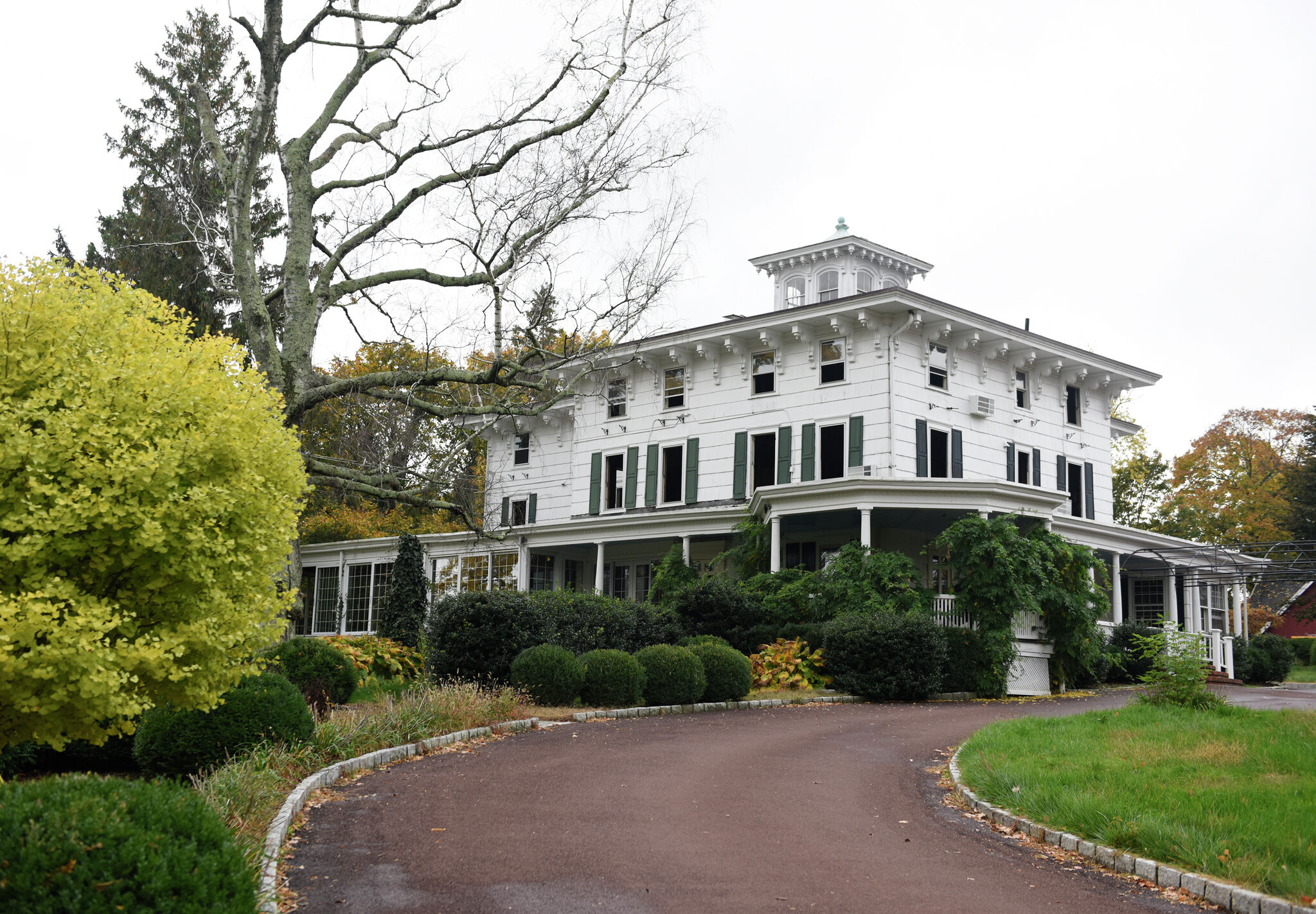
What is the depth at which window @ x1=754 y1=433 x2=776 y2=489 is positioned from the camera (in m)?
27.9

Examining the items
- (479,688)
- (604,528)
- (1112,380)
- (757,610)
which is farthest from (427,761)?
(1112,380)

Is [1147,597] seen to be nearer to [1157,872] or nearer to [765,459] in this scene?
[765,459]

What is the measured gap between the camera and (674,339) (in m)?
29.0

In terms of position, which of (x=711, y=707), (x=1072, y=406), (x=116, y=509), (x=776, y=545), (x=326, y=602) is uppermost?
(x=1072, y=406)

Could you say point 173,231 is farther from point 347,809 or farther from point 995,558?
point 347,809

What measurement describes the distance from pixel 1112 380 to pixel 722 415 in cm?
1198

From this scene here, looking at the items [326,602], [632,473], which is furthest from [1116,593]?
[326,602]

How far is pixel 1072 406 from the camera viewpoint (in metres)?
30.8

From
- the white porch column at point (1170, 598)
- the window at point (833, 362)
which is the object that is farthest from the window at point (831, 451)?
the white porch column at point (1170, 598)

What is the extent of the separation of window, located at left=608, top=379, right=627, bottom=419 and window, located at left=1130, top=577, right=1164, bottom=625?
1623cm

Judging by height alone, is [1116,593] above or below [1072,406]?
below

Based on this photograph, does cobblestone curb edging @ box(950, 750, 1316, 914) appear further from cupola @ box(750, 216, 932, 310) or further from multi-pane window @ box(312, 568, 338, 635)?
multi-pane window @ box(312, 568, 338, 635)

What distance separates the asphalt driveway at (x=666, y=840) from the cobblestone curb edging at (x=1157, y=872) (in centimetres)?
17

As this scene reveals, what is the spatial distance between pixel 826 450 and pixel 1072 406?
29.0ft
